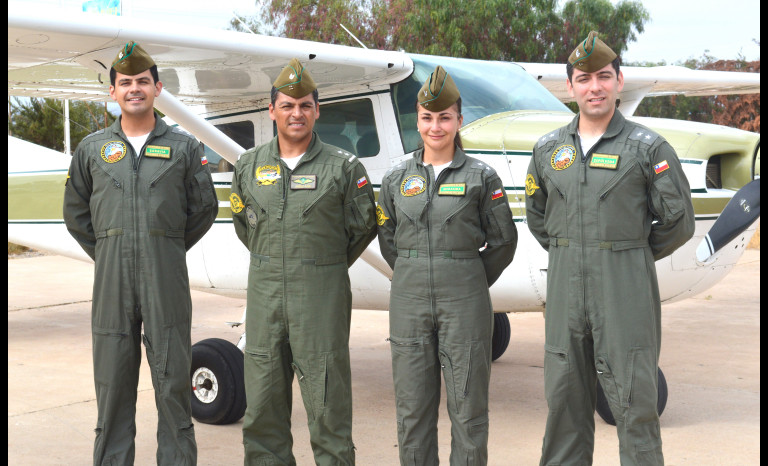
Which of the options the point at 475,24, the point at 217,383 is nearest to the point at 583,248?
the point at 217,383

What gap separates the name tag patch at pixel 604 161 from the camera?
121 inches

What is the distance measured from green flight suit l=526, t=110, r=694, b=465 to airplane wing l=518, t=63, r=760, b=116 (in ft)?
11.0

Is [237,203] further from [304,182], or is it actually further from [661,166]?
[661,166]

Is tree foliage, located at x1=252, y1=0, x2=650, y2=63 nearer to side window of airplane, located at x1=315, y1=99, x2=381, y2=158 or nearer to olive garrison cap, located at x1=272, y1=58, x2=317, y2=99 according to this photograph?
side window of airplane, located at x1=315, y1=99, x2=381, y2=158

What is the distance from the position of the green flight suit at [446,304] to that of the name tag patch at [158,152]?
994 mm

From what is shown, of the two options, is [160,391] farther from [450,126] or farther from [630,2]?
[630,2]

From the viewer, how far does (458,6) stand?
2247 centimetres

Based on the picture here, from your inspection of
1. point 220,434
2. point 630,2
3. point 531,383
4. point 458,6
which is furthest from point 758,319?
point 630,2

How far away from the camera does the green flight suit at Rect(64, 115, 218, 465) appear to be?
11.2ft

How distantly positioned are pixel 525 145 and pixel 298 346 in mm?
1739

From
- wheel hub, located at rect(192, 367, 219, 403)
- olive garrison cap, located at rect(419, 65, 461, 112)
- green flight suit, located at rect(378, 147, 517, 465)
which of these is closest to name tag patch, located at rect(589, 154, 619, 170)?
green flight suit, located at rect(378, 147, 517, 465)

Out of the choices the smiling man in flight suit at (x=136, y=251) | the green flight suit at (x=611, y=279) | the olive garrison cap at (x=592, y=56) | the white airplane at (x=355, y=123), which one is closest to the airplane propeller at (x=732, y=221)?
the white airplane at (x=355, y=123)

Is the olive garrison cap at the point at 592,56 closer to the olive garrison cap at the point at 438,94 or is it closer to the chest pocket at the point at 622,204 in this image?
the chest pocket at the point at 622,204

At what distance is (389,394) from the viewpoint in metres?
5.57
